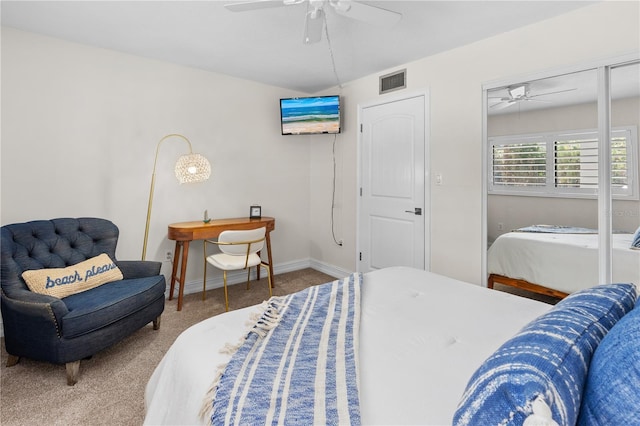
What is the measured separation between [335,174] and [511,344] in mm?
3754

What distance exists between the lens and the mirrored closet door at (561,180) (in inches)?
92.3

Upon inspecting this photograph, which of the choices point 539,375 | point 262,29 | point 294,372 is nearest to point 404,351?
point 294,372

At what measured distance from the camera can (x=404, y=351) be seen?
124 cm

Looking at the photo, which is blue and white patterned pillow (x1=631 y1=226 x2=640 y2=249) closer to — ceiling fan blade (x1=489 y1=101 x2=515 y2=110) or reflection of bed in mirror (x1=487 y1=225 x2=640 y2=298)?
reflection of bed in mirror (x1=487 y1=225 x2=640 y2=298)

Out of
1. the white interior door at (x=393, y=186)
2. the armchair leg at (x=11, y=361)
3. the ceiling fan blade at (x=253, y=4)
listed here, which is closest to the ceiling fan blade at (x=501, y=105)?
the white interior door at (x=393, y=186)

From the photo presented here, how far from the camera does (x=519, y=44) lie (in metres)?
2.73

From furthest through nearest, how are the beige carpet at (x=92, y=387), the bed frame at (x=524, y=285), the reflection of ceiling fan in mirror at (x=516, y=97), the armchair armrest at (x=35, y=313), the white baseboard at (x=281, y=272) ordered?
the white baseboard at (x=281, y=272)
the reflection of ceiling fan in mirror at (x=516, y=97)
the bed frame at (x=524, y=285)
the armchair armrest at (x=35, y=313)
the beige carpet at (x=92, y=387)

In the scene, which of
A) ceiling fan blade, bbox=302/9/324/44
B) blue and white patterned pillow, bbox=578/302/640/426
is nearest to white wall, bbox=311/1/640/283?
ceiling fan blade, bbox=302/9/324/44

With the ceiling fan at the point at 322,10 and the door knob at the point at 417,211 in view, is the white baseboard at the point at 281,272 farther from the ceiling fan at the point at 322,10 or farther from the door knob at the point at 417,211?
the ceiling fan at the point at 322,10

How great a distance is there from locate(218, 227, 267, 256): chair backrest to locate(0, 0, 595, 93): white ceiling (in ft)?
5.63

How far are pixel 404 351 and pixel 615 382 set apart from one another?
0.66m

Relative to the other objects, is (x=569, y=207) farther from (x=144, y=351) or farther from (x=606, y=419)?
(x=144, y=351)

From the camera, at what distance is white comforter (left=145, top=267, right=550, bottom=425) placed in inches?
38.7

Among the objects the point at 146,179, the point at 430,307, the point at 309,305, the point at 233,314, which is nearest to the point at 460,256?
the point at 430,307
